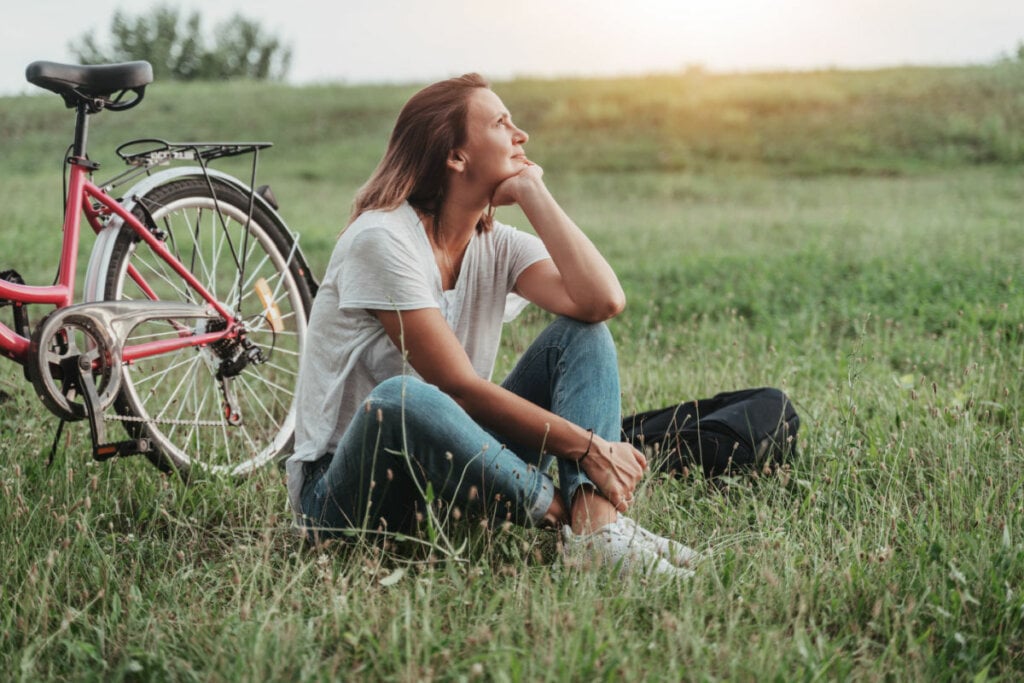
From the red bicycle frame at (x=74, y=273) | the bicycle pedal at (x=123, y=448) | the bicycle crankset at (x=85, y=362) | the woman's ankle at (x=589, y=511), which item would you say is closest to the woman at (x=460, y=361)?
the woman's ankle at (x=589, y=511)

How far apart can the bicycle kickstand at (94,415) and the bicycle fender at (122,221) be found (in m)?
0.31

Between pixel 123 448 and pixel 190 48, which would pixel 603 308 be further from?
pixel 190 48

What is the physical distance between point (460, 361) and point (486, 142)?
0.66m

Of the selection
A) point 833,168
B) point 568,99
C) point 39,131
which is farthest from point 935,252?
point 39,131

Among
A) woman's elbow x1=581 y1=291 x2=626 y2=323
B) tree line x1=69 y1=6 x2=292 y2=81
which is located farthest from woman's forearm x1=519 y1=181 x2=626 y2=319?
Result: tree line x1=69 y1=6 x2=292 y2=81

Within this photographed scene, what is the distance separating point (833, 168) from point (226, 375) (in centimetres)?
1424

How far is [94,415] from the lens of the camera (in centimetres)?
295

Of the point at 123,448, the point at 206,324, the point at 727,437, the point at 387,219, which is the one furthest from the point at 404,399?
the point at 206,324

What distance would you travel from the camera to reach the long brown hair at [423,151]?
2.95 metres

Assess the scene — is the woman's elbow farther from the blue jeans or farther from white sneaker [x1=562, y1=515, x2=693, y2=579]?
white sneaker [x1=562, y1=515, x2=693, y2=579]

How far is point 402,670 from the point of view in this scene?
79.0 inches

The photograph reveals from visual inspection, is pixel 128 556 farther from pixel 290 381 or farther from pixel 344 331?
pixel 290 381

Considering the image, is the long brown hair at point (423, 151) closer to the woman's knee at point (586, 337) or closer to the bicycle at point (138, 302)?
the woman's knee at point (586, 337)

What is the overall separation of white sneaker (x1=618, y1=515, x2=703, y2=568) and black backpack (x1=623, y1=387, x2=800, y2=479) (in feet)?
2.02
